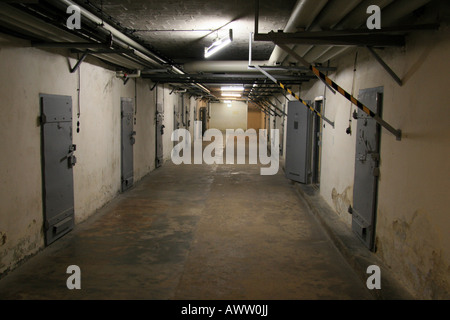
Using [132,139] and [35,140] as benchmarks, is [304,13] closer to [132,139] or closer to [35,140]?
[35,140]

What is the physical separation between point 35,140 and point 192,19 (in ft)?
8.01

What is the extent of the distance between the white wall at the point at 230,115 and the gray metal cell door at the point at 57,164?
2103 cm

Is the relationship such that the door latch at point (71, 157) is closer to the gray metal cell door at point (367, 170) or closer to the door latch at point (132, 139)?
the door latch at point (132, 139)

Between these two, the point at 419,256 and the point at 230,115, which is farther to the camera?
the point at 230,115

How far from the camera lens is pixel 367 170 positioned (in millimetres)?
3975

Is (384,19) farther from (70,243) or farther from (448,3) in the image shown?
(70,243)

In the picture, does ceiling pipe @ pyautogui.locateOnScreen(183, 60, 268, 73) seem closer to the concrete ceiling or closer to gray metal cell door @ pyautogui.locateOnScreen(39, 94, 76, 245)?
the concrete ceiling

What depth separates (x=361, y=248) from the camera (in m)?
3.93

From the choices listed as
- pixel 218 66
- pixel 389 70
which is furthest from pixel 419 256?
pixel 218 66

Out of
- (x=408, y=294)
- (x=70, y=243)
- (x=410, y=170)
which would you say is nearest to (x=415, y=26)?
(x=410, y=170)

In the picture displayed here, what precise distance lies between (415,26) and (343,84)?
2.49 metres

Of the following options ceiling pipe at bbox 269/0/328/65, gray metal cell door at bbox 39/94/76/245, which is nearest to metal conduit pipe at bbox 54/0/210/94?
gray metal cell door at bbox 39/94/76/245

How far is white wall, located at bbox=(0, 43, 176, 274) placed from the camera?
342 centimetres

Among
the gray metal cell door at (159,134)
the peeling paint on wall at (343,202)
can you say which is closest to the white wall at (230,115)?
the gray metal cell door at (159,134)
